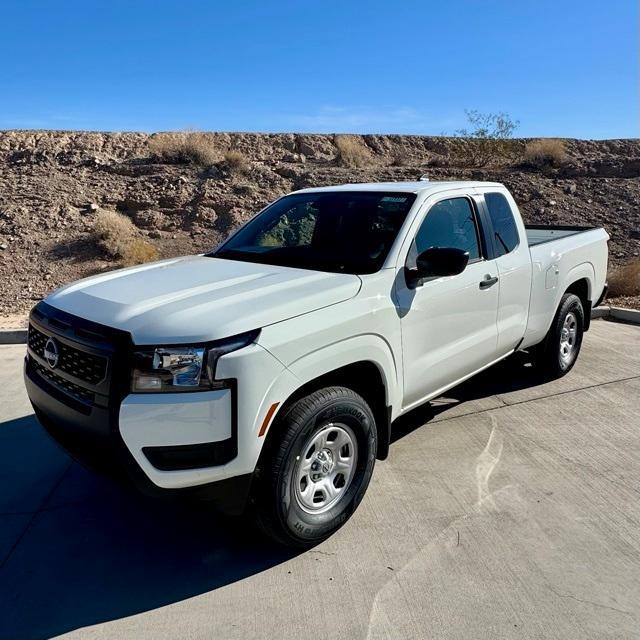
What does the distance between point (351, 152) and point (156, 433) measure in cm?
1806

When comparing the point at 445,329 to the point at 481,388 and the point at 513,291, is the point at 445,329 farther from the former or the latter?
the point at 481,388

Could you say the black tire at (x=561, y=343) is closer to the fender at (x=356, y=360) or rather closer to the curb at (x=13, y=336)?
the fender at (x=356, y=360)

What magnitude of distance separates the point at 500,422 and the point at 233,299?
278 cm

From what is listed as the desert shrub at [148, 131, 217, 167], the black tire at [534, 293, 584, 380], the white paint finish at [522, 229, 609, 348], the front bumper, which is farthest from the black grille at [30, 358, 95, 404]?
the desert shrub at [148, 131, 217, 167]

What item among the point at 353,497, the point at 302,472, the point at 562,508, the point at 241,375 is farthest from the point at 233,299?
the point at 562,508

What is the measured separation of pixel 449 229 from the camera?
4.04 meters

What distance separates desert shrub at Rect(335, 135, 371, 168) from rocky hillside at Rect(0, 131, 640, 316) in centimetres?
11

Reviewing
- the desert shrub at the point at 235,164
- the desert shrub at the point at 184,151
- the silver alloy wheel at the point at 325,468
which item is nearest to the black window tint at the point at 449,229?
the silver alloy wheel at the point at 325,468

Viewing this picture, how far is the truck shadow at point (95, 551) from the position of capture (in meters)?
2.71

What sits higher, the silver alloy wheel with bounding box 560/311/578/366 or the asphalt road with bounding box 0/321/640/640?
the silver alloy wheel with bounding box 560/311/578/366

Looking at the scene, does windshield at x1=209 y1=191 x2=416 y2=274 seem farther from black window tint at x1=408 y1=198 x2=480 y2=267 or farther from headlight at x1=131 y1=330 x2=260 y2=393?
headlight at x1=131 y1=330 x2=260 y2=393

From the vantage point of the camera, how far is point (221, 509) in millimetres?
2711

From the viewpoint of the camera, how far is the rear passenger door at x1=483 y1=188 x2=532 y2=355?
4.43 meters

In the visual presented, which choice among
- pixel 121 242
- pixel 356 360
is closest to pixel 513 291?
pixel 356 360
